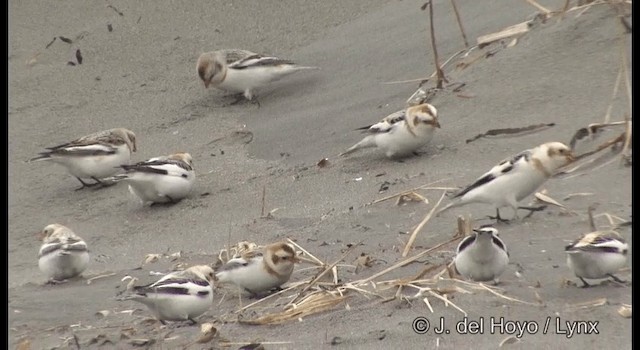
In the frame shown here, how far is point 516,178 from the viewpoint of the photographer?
6863mm

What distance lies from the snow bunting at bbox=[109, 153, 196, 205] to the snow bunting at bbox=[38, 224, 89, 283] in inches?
41.9

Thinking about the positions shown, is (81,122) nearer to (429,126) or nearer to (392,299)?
(429,126)

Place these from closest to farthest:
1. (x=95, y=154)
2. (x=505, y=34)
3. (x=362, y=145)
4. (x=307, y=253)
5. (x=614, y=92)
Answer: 1. (x=307, y=253)
2. (x=614, y=92)
3. (x=362, y=145)
4. (x=505, y=34)
5. (x=95, y=154)

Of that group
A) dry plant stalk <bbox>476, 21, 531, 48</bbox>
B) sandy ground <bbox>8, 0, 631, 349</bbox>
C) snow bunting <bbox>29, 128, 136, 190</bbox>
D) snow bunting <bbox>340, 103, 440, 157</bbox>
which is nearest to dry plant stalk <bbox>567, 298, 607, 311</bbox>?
sandy ground <bbox>8, 0, 631, 349</bbox>

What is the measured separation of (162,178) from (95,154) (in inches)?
33.6

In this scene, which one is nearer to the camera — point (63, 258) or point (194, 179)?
point (63, 258)

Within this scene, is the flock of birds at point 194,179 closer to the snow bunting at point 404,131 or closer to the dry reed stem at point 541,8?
the snow bunting at point 404,131

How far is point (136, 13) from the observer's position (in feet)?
37.7

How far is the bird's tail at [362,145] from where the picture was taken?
8.62m

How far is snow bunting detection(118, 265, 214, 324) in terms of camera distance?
255 inches

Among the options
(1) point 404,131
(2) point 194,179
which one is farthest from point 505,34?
(2) point 194,179

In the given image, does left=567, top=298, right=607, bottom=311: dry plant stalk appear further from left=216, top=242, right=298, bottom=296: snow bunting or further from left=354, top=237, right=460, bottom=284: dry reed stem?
left=216, top=242, right=298, bottom=296: snow bunting

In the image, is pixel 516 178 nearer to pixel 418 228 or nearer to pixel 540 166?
pixel 540 166
